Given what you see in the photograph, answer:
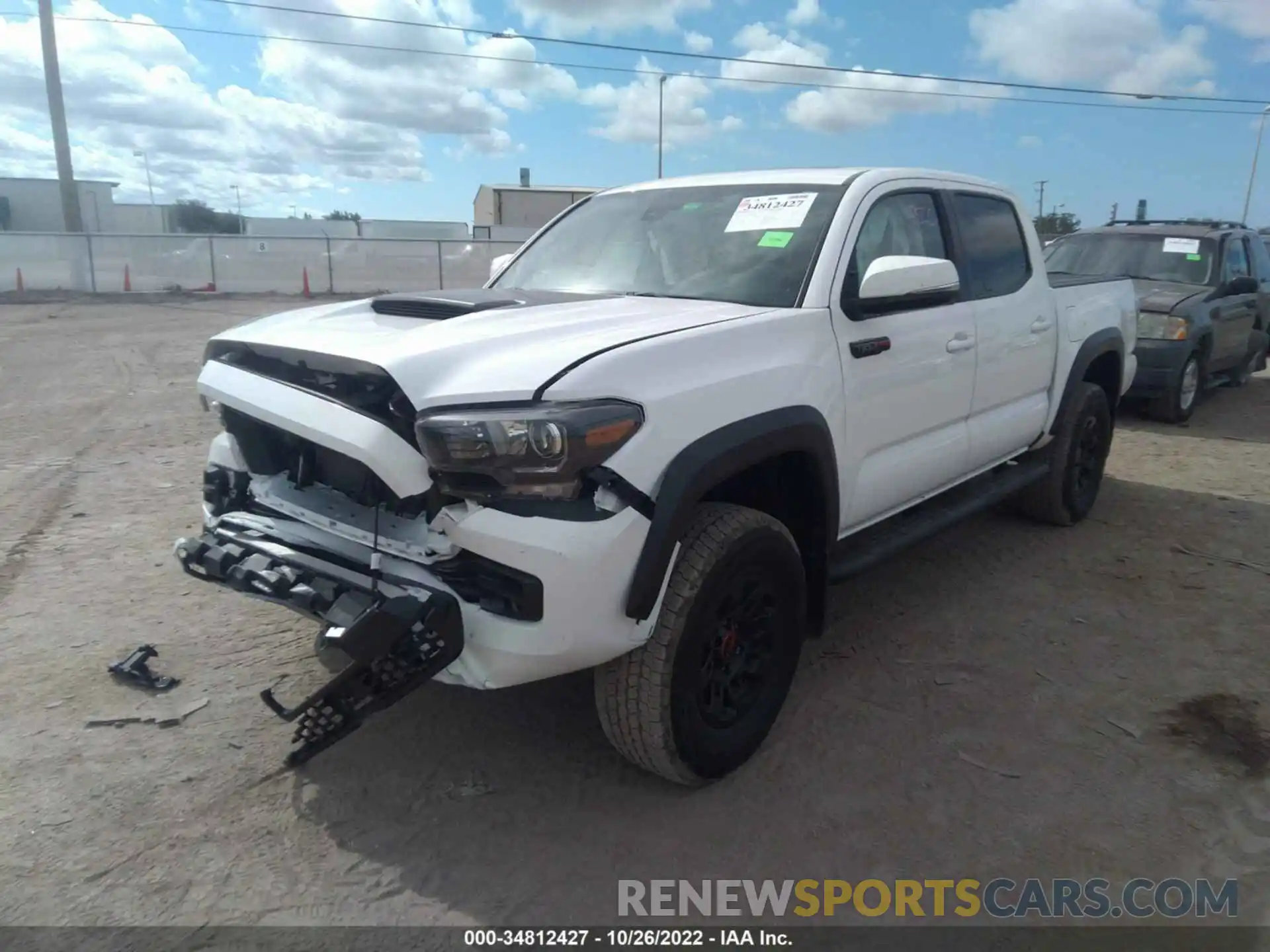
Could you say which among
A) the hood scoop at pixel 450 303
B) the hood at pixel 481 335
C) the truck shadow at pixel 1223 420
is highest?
the hood scoop at pixel 450 303

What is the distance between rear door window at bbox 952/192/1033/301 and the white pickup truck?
6 cm

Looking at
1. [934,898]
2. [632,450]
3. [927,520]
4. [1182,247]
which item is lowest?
[934,898]

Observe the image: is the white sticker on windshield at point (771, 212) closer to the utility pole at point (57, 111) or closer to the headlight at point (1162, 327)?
the headlight at point (1162, 327)

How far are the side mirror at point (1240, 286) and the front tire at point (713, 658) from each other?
825cm

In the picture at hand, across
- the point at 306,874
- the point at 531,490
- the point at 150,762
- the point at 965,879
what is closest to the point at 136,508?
the point at 150,762

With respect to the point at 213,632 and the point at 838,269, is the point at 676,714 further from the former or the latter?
the point at 213,632

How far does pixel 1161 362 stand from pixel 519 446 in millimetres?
8132

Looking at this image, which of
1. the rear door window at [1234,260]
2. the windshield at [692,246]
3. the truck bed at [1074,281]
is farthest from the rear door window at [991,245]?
the rear door window at [1234,260]

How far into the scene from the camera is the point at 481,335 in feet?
8.84

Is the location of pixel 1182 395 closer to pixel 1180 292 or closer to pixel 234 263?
pixel 1180 292

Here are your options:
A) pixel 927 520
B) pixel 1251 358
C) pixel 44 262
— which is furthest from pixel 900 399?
pixel 44 262

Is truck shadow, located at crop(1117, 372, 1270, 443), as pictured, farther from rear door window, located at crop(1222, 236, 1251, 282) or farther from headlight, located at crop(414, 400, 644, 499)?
headlight, located at crop(414, 400, 644, 499)

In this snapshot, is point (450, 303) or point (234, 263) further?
point (234, 263)

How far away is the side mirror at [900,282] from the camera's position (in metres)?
3.18
